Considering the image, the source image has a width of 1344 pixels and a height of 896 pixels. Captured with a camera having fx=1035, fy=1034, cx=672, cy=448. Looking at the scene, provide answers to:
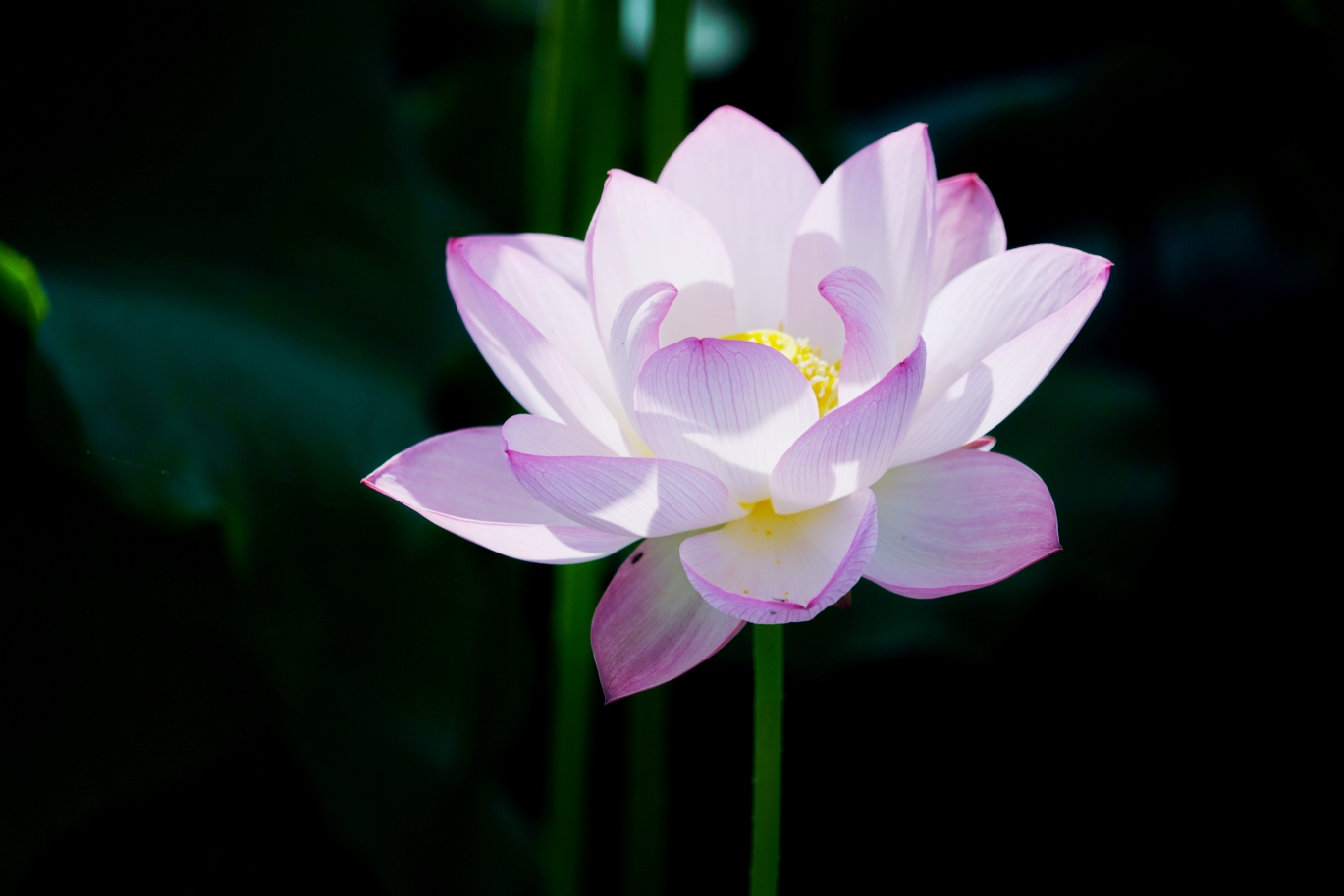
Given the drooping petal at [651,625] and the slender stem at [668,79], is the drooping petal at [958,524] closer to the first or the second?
the drooping petal at [651,625]

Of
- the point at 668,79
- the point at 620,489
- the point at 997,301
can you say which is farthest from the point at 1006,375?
the point at 668,79

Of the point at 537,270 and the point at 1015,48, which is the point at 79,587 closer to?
the point at 537,270

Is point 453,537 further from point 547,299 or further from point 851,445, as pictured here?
point 851,445

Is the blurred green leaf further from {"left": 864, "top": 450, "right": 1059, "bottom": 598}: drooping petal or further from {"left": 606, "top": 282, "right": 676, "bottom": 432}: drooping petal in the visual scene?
{"left": 864, "top": 450, "right": 1059, "bottom": 598}: drooping petal

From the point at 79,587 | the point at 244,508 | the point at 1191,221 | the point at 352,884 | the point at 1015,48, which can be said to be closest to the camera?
the point at 244,508

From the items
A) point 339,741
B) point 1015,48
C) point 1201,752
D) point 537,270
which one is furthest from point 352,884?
point 1015,48

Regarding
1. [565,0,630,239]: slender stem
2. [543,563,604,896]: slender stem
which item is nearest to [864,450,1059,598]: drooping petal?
[543,563,604,896]: slender stem
